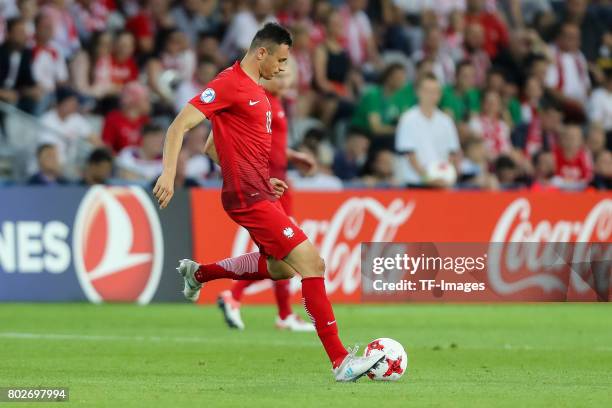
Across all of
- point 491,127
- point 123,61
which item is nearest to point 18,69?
point 123,61

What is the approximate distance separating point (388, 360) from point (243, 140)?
5.86 ft

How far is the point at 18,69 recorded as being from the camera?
1931 centimetres

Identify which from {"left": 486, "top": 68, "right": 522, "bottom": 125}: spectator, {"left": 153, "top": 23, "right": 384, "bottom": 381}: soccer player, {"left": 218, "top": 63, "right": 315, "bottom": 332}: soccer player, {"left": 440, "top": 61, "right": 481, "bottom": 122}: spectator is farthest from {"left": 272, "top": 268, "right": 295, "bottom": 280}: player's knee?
{"left": 486, "top": 68, "right": 522, "bottom": 125}: spectator

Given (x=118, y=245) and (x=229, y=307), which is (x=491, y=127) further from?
(x=229, y=307)

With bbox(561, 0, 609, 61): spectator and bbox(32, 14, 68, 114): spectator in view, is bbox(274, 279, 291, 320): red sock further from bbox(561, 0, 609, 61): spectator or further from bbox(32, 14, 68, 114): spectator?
bbox(561, 0, 609, 61): spectator

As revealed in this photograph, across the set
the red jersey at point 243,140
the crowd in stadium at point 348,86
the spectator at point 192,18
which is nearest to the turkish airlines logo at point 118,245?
the crowd in stadium at point 348,86

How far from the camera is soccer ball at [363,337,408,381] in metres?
9.25

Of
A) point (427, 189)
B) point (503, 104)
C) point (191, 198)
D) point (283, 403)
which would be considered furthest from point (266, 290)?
point (283, 403)

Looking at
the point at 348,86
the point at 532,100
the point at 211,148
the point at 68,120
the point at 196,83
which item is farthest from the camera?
the point at 532,100

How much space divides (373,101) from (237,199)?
1179cm

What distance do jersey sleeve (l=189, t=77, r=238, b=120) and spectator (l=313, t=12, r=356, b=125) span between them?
1207cm

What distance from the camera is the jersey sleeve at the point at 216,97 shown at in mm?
9325

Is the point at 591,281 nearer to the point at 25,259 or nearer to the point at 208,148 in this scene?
the point at 208,148

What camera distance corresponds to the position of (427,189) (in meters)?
18.6
